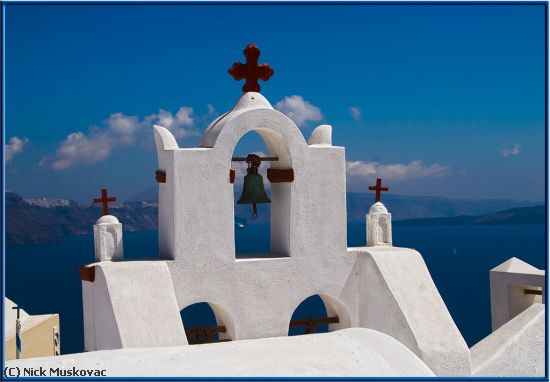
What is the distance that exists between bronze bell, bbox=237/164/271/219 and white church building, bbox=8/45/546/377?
0.19 m

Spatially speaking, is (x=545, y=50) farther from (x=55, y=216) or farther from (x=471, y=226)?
(x=471, y=226)

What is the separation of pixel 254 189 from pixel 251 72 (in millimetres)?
1664

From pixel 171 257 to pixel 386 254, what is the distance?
3.09 metres

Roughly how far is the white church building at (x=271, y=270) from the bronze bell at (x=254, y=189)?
0.62 feet

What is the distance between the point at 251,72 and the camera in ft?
35.9

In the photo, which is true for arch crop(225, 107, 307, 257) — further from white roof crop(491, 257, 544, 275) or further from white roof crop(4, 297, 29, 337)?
white roof crop(4, 297, 29, 337)

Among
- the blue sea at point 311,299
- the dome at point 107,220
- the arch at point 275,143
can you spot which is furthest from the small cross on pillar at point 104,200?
the blue sea at point 311,299

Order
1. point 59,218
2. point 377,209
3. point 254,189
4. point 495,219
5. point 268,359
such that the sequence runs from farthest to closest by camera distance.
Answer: point 495,219 < point 59,218 < point 377,209 < point 254,189 < point 268,359

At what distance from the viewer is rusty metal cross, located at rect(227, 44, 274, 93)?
10.9 m

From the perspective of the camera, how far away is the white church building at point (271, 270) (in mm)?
9773

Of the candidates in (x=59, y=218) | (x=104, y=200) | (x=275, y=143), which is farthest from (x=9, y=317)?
(x=59, y=218)

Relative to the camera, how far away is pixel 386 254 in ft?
36.7

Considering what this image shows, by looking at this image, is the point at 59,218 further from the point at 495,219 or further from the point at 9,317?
the point at 495,219

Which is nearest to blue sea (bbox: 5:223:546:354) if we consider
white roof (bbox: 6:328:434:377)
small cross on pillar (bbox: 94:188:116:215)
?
small cross on pillar (bbox: 94:188:116:215)
